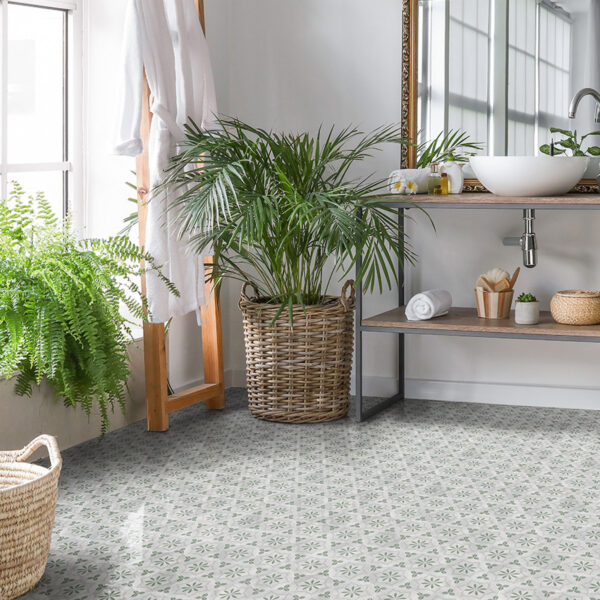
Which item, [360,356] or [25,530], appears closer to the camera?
[25,530]

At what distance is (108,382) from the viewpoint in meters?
3.03

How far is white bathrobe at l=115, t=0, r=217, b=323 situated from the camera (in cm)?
327

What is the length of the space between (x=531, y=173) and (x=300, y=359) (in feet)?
3.67

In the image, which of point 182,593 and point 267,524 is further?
point 267,524

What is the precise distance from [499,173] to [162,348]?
A: 143 cm

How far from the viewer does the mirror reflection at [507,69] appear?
12.0 feet

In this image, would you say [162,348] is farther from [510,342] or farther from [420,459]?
[510,342]

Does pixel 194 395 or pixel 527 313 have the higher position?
pixel 527 313

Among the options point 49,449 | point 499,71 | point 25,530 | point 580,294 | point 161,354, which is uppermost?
point 499,71

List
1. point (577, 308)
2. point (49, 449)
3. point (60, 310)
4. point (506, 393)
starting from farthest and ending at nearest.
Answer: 1. point (506, 393)
2. point (577, 308)
3. point (60, 310)
4. point (49, 449)

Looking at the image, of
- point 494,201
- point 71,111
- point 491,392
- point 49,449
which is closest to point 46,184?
point 71,111

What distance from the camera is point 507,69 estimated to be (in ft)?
12.2

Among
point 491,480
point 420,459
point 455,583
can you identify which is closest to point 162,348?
point 420,459

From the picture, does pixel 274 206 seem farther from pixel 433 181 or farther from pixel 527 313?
pixel 527 313
